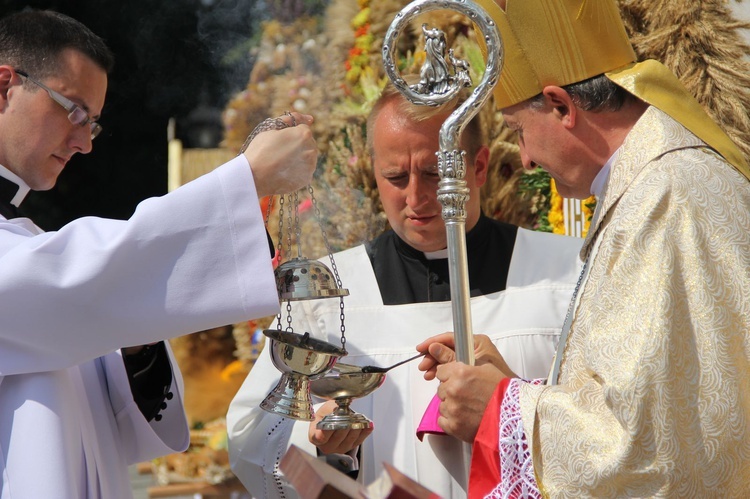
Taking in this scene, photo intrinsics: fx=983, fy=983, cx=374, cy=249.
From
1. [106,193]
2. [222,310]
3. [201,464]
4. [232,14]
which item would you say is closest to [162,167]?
[106,193]

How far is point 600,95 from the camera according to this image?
8.79 ft

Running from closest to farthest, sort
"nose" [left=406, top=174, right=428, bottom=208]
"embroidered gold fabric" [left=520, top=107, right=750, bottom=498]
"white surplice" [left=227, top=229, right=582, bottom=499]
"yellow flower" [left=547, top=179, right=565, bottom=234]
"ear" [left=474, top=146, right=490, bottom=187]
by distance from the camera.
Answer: "embroidered gold fabric" [left=520, top=107, right=750, bottom=498] < "white surplice" [left=227, top=229, right=582, bottom=499] < "nose" [left=406, top=174, right=428, bottom=208] < "ear" [left=474, top=146, right=490, bottom=187] < "yellow flower" [left=547, top=179, right=565, bottom=234]

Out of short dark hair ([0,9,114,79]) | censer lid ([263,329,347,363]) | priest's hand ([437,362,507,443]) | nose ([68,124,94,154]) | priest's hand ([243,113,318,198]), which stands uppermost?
short dark hair ([0,9,114,79])

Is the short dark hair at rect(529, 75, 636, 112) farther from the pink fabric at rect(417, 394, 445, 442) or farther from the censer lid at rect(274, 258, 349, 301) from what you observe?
the pink fabric at rect(417, 394, 445, 442)

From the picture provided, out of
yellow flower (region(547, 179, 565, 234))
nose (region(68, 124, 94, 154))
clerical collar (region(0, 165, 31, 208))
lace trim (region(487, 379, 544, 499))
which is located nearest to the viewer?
lace trim (region(487, 379, 544, 499))

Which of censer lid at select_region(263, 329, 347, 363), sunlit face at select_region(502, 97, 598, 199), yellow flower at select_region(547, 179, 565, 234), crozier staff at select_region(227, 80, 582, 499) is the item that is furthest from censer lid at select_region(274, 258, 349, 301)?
yellow flower at select_region(547, 179, 565, 234)

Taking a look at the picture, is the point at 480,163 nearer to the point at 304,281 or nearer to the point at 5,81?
the point at 304,281

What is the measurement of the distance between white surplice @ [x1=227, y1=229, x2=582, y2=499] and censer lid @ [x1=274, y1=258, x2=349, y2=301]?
2.27 feet

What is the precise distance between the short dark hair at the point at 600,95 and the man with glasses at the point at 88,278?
0.75 meters

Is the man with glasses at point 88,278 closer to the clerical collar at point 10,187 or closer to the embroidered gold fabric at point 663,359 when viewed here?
the clerical collar at point 10,187

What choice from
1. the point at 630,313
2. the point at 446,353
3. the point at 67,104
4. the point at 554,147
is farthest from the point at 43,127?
the point at 630,313

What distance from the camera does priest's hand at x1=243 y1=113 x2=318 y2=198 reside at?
8.41 feet

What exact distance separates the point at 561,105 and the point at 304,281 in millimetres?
881

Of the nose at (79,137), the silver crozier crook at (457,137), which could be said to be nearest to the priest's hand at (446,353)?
the silver crozier crook at (457,137)
